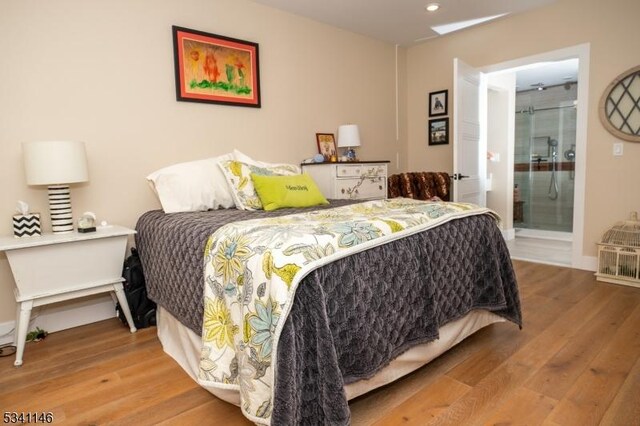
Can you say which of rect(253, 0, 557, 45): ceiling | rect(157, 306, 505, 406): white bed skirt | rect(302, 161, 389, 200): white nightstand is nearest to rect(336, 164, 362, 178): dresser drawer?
rect(302, 161, 389, 200): white nightstand

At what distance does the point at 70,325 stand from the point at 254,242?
1977 mm

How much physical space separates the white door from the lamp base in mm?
3174

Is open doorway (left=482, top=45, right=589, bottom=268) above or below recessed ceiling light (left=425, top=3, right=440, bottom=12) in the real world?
below

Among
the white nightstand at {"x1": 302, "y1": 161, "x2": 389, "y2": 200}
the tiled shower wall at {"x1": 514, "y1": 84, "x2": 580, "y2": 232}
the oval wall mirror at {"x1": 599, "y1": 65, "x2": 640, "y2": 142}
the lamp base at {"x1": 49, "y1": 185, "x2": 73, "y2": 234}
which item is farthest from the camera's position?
the tiled shower wall at {"x1": 514, "y1": 84, "x2": 580, "y2": 232}

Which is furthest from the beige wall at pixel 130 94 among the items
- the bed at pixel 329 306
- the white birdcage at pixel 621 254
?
the white birdcage at pixel 621 254

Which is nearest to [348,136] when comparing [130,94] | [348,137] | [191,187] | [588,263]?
[348,137]

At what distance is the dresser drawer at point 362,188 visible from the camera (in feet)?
11.3

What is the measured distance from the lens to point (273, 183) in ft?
8.68

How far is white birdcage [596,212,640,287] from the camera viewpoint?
308cm

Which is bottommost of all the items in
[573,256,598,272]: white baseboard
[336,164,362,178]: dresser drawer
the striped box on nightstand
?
[573,256,598,272]: white baseboard

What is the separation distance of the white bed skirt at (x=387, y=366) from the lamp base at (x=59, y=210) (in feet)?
2.57

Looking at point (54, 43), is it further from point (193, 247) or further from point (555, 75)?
point (555, 75)

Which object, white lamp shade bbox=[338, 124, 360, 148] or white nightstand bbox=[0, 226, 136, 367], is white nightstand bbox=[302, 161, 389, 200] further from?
white nightstand bbox=[0, 226, 136, 367]

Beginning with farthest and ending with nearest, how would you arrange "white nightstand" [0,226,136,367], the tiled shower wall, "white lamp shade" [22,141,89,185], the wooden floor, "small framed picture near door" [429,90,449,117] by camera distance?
the tiled shower wall
"small framed picture near door" [429,90,449,117]
"white lamp shade" [22,141,89,185]
"white nightstand" [0,226,136,367]
the wooden floor
